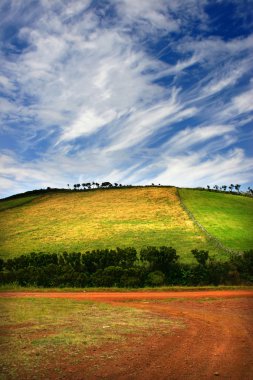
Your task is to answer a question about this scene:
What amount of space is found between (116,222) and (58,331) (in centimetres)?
4756

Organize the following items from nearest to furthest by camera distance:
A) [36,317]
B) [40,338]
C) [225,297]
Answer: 1. [40,338]
2. [36,317]
3. [225,297]

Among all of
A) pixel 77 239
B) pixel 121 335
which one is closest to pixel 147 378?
pixel 121 335

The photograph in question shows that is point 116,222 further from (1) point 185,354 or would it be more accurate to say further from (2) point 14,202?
(1) point 185,354

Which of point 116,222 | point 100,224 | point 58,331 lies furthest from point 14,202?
point 58,331

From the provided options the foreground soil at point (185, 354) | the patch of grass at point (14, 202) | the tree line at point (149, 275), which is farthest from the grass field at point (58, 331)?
the patch of grass at point (14, 202)

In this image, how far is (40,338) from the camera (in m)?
11.0

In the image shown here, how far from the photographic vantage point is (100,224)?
59.0m

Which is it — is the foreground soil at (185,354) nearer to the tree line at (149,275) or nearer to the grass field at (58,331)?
the grass field at (58,331)

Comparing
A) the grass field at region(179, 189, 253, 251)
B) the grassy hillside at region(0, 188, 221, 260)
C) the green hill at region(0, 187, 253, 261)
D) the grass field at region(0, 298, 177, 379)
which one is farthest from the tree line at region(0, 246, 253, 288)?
the grass field at region(179, 189, 253, 251)

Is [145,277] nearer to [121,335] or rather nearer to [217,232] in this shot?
[121,335]

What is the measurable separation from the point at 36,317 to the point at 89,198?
70609mm

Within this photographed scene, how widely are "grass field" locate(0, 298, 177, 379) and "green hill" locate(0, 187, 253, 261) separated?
2314 centimetres

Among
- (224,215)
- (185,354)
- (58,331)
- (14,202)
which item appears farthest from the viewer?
(14,202)

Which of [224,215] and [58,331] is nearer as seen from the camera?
[58,331]
